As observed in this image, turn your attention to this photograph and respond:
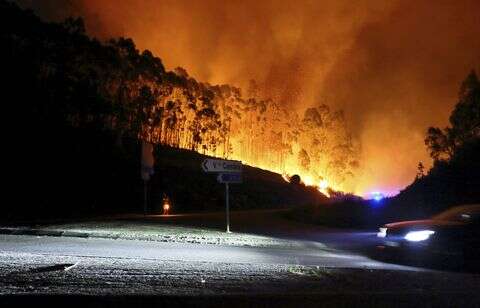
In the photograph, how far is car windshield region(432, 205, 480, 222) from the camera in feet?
45.1

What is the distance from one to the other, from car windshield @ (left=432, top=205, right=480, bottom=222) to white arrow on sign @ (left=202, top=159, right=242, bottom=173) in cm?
871

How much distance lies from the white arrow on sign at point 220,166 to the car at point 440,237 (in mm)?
8567

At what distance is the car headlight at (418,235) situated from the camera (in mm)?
13203

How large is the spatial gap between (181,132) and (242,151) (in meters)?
21.6

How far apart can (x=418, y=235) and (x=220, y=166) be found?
9621 mm

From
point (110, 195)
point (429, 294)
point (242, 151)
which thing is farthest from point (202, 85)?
point (429, 294)

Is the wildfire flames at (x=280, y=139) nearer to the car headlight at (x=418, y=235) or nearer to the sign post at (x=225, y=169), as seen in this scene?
the sign post at (x=225, y=169)

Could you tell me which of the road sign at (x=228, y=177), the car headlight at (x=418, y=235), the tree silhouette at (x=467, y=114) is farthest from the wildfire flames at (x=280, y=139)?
the car headlight at (x=418, y=235)

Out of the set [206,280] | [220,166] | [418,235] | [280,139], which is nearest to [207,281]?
[206,280]

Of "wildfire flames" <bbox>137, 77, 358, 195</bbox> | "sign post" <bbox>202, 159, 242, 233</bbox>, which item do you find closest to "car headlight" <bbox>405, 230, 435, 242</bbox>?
"sign post" <bbox>202, 159, 242, 233</bbox>

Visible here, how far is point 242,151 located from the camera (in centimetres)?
12619

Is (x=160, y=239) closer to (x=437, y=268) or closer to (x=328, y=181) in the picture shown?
(x=437, y=268)

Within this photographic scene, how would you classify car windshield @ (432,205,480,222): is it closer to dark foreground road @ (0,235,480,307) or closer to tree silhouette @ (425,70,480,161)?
dark foreground road @ (0,235,480,307)

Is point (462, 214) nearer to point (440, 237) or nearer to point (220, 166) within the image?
point (440, 237)
